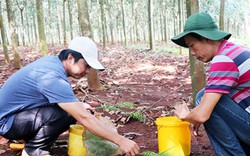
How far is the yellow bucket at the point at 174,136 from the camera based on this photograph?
2.79 m

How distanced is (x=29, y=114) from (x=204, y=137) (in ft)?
6.65

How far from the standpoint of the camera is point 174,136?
9.27ft

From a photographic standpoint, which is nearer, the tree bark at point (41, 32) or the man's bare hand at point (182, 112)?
the man's bare hand at point (182, 112)

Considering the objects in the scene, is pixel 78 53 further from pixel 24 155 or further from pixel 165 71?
pixel 165 71

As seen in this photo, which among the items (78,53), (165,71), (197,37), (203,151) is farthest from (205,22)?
(165,71)

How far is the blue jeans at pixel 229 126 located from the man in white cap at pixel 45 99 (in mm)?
819

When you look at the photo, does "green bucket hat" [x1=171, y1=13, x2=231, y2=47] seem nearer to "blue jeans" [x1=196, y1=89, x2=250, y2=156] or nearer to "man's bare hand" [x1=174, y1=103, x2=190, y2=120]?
"blue jeans" [x1=196, y1=89, x2=250, y2=156]

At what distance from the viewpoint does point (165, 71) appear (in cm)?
977

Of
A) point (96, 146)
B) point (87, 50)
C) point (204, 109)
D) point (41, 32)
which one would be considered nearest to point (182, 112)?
point (204, 109)

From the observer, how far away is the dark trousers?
107 inches

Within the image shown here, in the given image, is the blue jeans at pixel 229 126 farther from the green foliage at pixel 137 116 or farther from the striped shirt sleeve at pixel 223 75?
the green foliage at pixel 137 116

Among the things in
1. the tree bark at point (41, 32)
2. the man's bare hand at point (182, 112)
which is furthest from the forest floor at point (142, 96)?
the tree bark at point (41, 32)

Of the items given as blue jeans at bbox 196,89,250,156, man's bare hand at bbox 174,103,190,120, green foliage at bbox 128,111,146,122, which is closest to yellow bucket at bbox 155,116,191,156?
man's bare hand at bbox 174,103,190,120

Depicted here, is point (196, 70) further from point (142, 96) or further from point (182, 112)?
point (142, 96)
